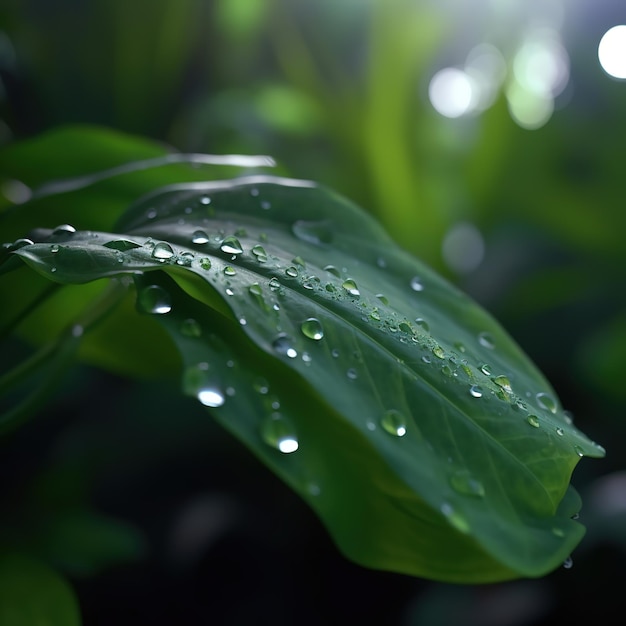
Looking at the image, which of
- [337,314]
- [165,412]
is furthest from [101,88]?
[337,314]

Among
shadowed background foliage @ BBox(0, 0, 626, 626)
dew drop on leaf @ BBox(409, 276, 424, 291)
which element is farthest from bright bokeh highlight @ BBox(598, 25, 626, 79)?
dew drop on leaf @ BBox(409, 276, 424, 291)

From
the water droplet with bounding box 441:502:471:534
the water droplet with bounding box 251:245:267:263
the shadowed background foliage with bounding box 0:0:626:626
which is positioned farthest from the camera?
the shadowed background foliage with bounding box 0:0:626:626

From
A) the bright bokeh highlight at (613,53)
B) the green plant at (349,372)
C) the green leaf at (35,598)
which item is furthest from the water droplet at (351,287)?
the bright bokeh highlight at (613,53)

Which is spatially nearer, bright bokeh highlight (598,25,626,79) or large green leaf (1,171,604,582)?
large green leaf (1,171,604,582)

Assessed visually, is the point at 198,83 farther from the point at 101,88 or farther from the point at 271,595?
the point at 271,595

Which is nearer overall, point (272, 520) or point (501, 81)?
point (272, 520)

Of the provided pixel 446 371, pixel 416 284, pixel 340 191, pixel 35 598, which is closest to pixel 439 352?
pixel 446 371

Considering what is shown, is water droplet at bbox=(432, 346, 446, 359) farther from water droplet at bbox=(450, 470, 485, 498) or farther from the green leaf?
the green leaf
